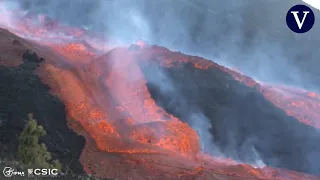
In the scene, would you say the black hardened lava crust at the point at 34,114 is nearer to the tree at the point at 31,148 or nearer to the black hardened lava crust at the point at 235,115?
the tree at the point at 31,148

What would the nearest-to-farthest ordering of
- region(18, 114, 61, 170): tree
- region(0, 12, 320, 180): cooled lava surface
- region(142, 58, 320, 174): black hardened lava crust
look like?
1. region(18, 114, 61, 170): tree
2. region(0, 12, 320, 180): cooled lava surface
3. region(142, 58, 320, 174): black hardened lava crust

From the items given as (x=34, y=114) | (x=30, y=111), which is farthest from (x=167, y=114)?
(x=30, y=111)

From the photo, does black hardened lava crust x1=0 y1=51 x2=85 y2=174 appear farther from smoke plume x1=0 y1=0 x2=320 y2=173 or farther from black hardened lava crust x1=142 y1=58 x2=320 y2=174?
smoke plume x1=0 y1=0 x2=320 y2=173

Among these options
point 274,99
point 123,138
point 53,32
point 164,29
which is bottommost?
point 123,138

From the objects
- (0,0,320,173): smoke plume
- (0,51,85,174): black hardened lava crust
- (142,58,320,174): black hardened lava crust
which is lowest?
(0,51,85,174): black hardened lava crust

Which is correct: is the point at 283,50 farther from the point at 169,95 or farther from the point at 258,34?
the point at 169,95

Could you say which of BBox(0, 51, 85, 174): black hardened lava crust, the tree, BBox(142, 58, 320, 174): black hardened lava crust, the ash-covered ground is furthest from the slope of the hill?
the ash-covered ground

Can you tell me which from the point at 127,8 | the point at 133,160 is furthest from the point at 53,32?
the point at 133,160
